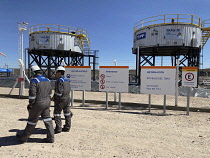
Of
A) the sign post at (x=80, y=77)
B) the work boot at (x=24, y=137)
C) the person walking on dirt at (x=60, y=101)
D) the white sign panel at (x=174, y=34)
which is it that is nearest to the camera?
the work boot at (x=24, y=137)

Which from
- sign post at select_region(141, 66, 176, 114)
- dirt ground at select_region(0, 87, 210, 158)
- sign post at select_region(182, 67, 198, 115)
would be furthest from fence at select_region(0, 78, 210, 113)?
dirt ground at select_region(0, 87, 210, 158)

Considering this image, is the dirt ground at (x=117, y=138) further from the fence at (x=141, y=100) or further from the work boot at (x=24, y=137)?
the fence at (x=141, y=100)

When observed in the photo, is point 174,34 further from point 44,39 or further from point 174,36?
point 44,39

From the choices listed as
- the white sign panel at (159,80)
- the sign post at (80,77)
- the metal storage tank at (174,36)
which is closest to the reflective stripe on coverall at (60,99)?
the sign post at (80,77)

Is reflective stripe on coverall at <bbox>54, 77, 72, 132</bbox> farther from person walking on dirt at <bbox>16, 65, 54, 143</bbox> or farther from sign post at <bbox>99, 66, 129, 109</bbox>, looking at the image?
sign post at <bbox>99, 66, 129, 109</bbox>

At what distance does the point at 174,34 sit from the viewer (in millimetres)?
18141

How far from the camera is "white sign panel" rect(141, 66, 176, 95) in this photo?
7227 mm

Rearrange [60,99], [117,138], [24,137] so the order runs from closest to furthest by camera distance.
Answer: [24,137] < [117,138] < [60,99]

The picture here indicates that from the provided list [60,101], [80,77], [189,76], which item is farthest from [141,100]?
[60,101]

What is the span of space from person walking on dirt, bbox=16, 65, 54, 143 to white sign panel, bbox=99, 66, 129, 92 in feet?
14.4

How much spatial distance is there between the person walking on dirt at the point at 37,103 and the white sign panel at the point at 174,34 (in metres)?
17.0

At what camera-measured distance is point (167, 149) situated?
12.8 ft

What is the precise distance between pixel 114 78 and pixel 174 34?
13.0m

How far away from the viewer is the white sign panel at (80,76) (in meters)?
8.66
